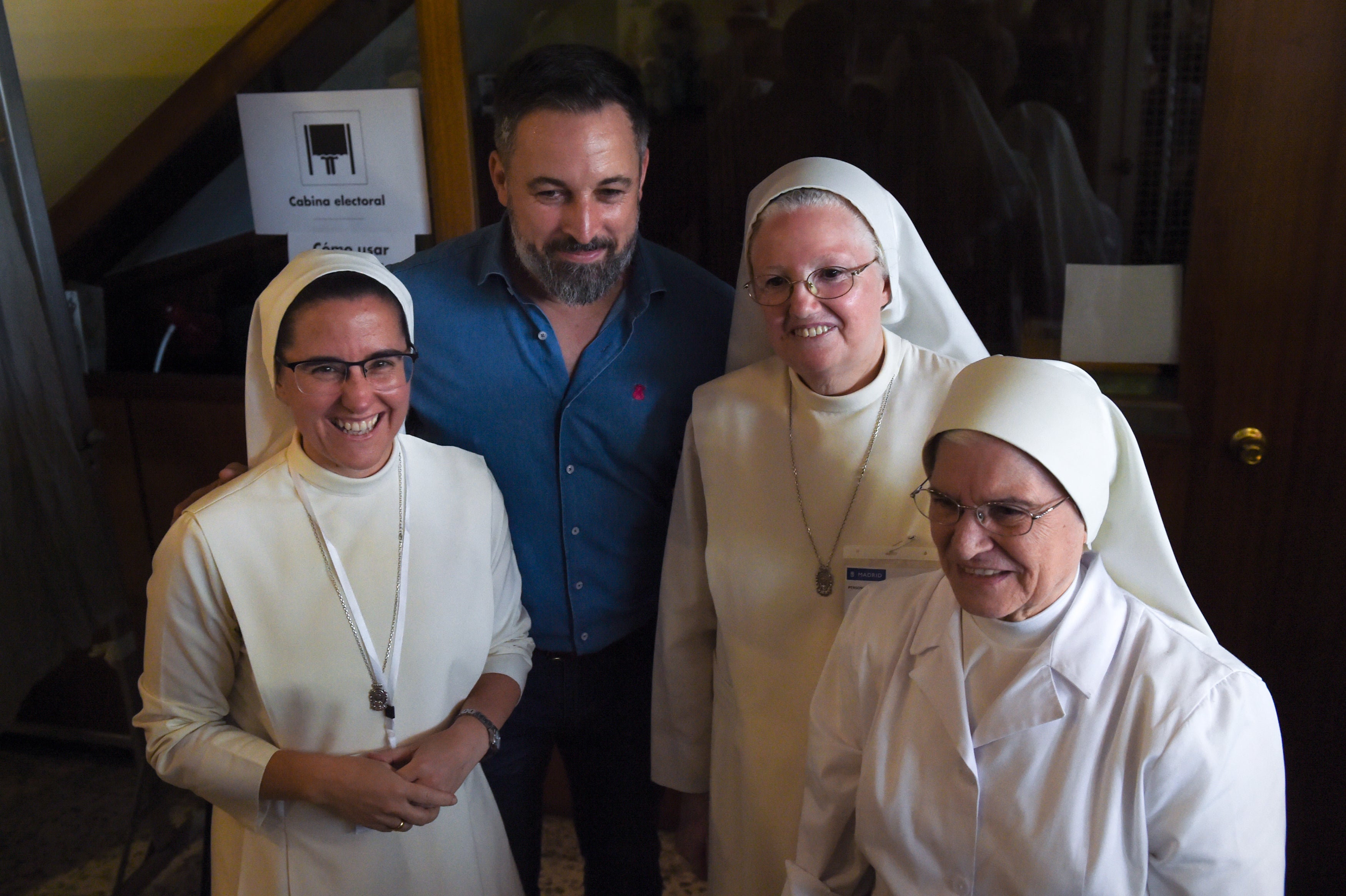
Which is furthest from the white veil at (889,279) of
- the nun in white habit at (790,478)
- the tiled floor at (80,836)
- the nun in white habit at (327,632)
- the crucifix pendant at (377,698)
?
the tiled floor at (80,836)

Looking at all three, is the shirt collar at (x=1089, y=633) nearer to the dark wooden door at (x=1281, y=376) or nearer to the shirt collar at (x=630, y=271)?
the shirt collar at (x=630, y=271)

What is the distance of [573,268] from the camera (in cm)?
189

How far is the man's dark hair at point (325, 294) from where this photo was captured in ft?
5.21

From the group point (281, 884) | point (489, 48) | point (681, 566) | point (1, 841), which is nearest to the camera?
point (281, 884)

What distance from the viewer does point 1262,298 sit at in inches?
88.9

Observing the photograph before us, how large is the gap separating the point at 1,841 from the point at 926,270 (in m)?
3.14

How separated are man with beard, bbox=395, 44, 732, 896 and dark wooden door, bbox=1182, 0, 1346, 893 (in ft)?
3.77

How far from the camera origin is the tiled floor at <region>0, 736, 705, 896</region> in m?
2.85

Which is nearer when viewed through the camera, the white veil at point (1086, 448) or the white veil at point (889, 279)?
the white veil at point (1086, 448)

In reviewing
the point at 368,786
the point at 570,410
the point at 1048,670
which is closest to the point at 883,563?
the point at 1048,670

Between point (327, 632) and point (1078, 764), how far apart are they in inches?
46.1

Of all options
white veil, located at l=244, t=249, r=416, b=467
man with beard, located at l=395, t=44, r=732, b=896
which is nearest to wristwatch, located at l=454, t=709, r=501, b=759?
man with beard, located at l=395, t=44, r=732, b=896

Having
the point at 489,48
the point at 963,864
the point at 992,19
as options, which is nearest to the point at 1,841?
the point at 489,48

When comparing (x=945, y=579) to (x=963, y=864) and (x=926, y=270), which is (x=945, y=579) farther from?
(x=926, y=270)
